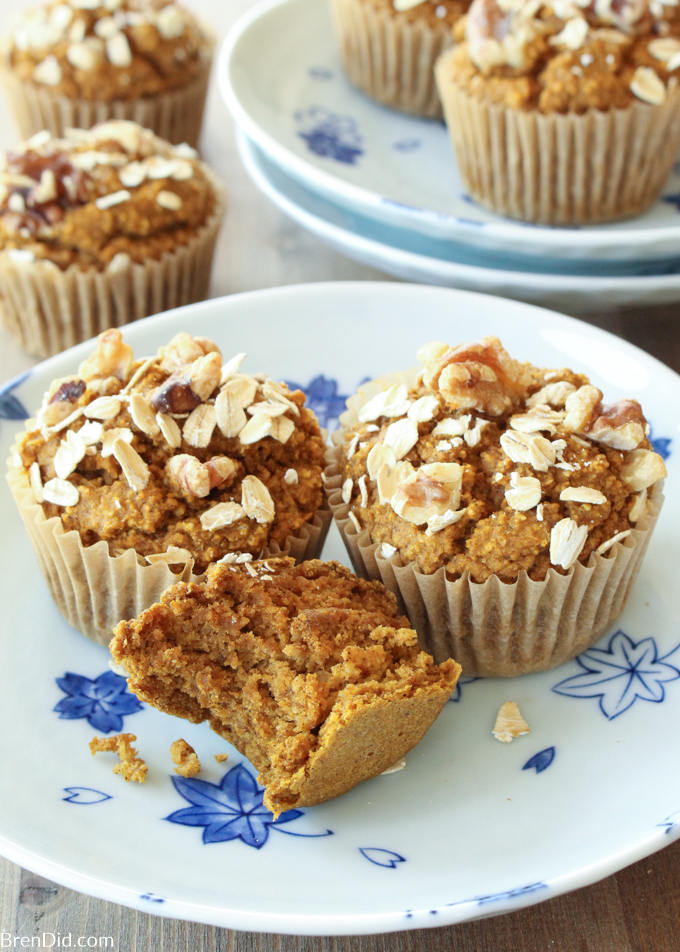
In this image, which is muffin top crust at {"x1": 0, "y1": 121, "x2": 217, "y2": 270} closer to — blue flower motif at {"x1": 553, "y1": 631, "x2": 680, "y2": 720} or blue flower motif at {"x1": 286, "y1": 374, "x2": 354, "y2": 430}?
blue flower motif at {"x1": 286, "y1": 374, "x2": 354, "y2": 430}

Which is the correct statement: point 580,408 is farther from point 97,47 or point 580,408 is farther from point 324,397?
point 97,47

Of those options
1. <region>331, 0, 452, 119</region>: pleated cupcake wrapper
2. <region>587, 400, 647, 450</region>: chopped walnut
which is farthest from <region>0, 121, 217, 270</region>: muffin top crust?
<region>587, 400, 647, 450</region>: chopped walnut

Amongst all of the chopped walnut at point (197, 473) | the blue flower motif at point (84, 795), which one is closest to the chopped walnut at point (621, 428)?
the chopped walnut at point (197, 473)

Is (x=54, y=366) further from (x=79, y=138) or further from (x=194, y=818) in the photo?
(x=194, y=818)

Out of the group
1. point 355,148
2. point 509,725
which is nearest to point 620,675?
point 509,725

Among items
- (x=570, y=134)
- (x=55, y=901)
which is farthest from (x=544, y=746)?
(x=570, y=134)

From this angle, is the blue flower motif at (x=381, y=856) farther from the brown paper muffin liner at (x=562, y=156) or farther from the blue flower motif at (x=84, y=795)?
the brown paper muffin liner at (x=562, y=156)
